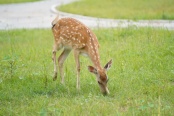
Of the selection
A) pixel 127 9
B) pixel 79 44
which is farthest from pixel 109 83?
pixel 127 9

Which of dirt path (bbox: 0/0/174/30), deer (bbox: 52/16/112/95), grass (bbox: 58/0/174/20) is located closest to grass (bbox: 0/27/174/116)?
deer (bbox: 52/16/112/95)

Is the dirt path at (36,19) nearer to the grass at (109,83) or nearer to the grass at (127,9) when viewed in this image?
the grass at (127,9)

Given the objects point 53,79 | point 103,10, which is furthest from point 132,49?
point 103,10

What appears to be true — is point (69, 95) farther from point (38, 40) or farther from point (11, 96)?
point (38, 40)

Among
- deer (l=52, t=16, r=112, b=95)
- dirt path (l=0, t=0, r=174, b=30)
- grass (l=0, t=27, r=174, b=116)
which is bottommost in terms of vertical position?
dirt path (l=0, t=0, r=174, b=30)

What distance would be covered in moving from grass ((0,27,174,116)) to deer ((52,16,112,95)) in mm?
367

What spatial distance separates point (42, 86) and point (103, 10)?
14271 mm

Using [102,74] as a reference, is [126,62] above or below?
below

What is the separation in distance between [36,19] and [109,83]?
13324 millimetres

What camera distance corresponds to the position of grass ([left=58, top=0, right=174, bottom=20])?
18339 millimetres

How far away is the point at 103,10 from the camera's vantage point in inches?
859

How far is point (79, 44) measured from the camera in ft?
26.3

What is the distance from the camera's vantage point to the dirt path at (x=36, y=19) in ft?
53.0

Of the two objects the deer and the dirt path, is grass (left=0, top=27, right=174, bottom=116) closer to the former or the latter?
the deer
